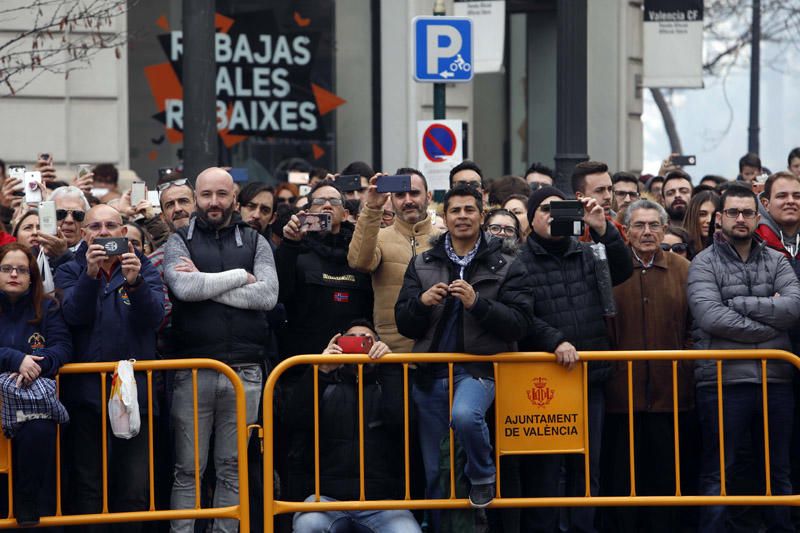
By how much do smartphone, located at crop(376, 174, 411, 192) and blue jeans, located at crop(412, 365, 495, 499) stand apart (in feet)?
3.75

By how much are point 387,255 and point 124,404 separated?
1849 mm

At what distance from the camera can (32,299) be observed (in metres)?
7.82

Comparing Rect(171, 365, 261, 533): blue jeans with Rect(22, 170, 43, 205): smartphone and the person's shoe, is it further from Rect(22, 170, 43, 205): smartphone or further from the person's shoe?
Rect(22, 170, 43, 205): smartphone

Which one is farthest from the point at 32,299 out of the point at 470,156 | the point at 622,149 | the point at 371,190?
the point at 622,149

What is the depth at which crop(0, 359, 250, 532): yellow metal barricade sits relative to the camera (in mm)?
7832

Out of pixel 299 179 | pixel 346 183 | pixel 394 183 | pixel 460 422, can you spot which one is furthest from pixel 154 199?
pixel 299 179

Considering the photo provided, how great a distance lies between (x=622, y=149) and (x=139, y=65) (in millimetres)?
7343

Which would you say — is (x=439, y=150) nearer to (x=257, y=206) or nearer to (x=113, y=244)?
(x=257, y=206)

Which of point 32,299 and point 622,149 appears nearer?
point 32,299

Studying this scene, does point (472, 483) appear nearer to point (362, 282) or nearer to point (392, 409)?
point (392, 409)

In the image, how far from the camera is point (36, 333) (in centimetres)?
780

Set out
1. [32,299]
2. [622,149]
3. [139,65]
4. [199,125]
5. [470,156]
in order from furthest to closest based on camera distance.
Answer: [622,149] < [470,156] < [139,65] < [199,125] < [32,299]

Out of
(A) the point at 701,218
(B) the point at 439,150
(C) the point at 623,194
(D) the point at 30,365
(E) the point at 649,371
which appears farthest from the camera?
(B) the point at 439,150

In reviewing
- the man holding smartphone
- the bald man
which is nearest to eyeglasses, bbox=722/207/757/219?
the man holding smartphone
